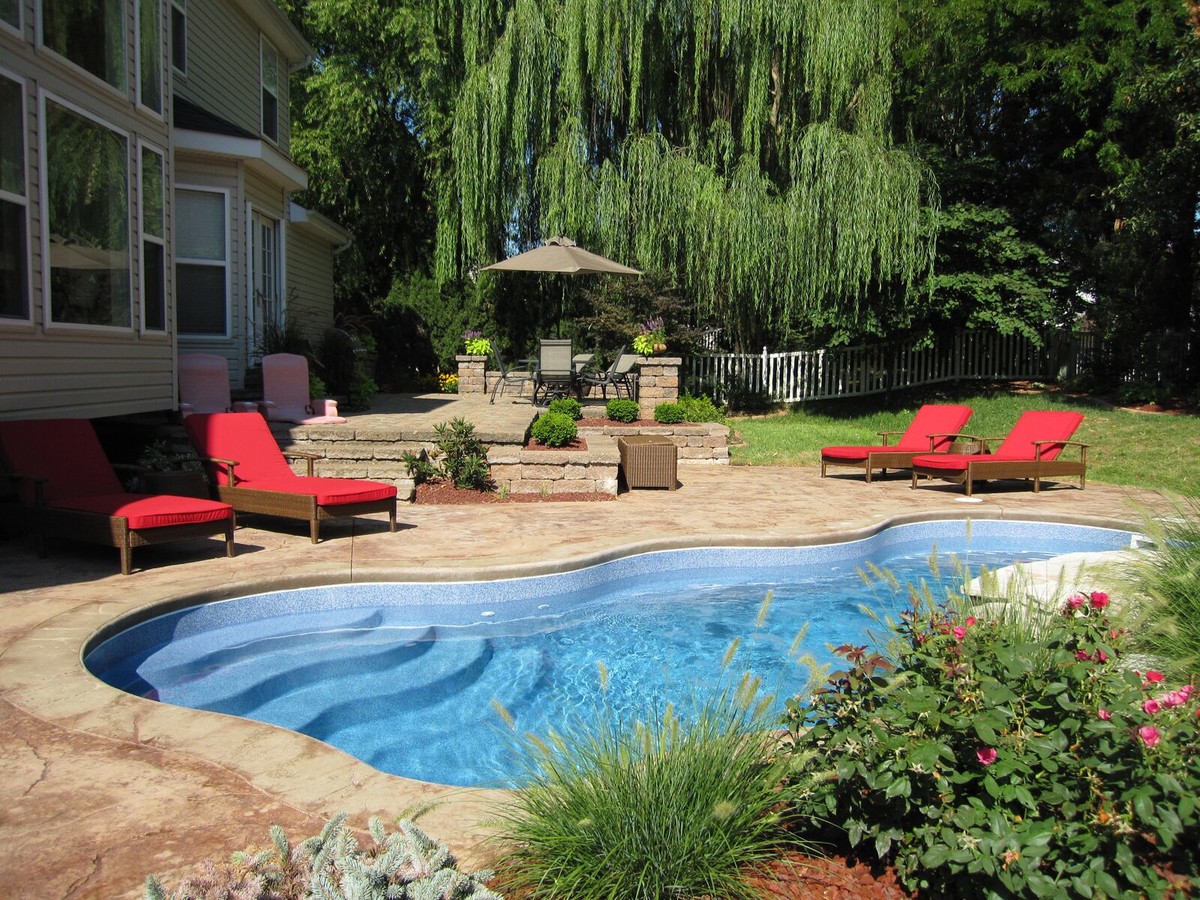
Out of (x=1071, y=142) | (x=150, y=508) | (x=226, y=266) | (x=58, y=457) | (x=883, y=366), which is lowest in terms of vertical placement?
(x=150, y=508)

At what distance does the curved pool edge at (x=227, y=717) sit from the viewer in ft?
8.89

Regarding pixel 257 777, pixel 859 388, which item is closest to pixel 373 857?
pixel 257 777

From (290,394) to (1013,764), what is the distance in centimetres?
999

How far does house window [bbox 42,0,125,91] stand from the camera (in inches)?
292

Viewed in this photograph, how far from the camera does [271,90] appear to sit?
15680mm

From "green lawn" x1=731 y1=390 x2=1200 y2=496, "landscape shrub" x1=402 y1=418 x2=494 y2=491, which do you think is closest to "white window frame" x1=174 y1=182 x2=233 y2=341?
"landscape shrub" x1=402 y1=418 x2=494 y2=491

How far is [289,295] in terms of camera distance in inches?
567

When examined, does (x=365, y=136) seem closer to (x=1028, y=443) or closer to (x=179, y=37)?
(x=179, y=37)

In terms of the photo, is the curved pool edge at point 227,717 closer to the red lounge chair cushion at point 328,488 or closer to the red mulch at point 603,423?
the red lounge chair cushion at point 328,488

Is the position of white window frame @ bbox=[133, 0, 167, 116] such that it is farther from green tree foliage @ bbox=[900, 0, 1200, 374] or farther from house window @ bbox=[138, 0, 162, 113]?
green tree foliage @ bbox=[900, 0, 1200, 374]

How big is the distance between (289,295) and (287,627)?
9.84 m

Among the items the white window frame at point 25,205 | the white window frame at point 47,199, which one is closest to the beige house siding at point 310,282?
the white window frame at point 47,199

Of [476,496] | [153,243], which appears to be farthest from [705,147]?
[153,243]

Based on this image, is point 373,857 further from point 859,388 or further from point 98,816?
point 859,388
